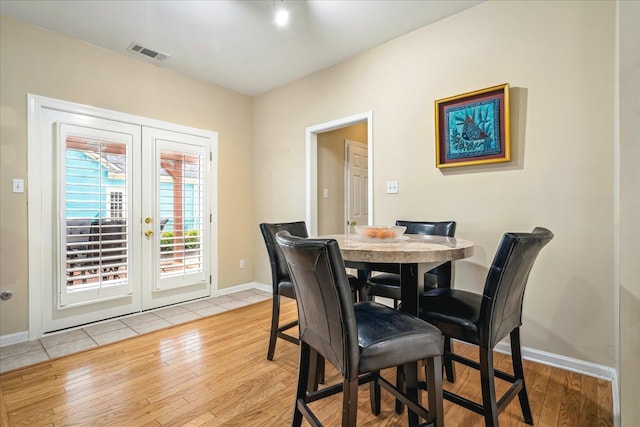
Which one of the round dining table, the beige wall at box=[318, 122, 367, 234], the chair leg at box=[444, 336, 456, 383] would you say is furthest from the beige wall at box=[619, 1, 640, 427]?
the beige wall at box=[318, 122, 367, 234]

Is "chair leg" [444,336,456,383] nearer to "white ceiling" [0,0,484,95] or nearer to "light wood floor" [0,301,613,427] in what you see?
"light wood floor" [0,301,613,427]

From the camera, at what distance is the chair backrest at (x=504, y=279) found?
1188 millimetres

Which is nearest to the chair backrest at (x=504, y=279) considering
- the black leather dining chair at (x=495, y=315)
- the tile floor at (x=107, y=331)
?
the black leather dining chair at (x=495, y=315)

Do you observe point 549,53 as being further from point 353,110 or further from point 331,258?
point 331,258

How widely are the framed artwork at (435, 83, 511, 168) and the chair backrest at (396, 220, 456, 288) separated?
513 millimetres

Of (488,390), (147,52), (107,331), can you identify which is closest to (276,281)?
(488,390)

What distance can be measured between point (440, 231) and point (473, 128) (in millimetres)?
847

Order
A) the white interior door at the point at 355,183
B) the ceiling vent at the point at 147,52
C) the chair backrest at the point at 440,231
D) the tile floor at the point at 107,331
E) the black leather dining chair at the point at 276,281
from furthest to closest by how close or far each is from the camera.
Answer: the white interior door at the point at 355,183
the ceiling vent at the point at 147,52
the tile floor at the point at 107,331
the black leather dining chair at the point at 276,281
the chair backrest at the point at 440,231

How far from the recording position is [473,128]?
237 cm

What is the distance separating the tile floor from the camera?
2279mm

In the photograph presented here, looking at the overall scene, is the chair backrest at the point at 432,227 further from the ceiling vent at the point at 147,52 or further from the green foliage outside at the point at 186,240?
the ceiling vent at the point at 147,52

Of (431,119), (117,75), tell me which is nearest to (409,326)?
(431,119)

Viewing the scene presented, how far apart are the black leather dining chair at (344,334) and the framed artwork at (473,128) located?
1.61 metres

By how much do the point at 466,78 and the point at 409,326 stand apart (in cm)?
213
